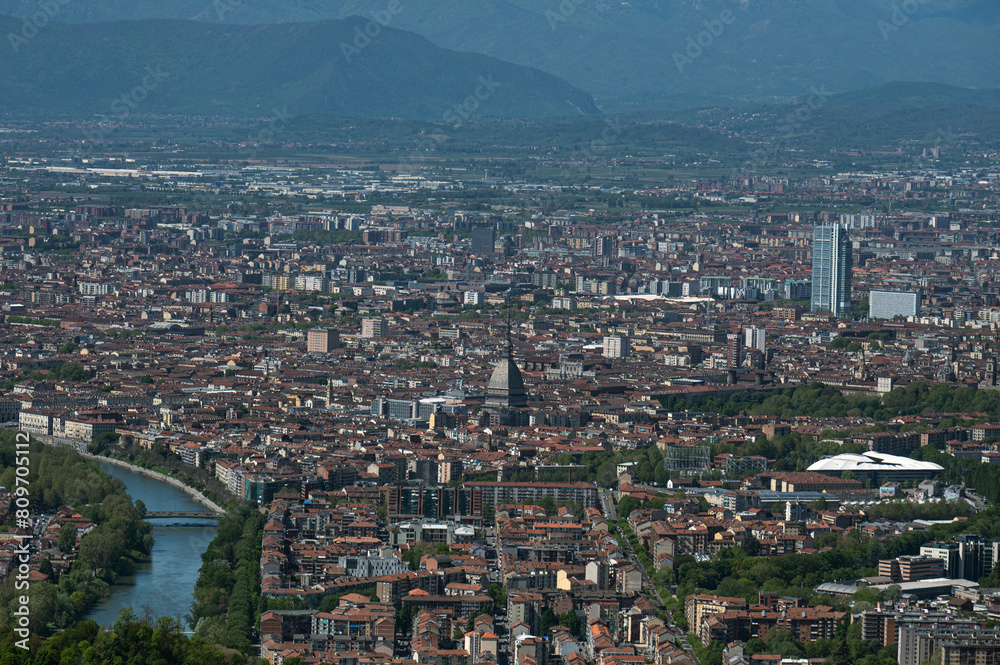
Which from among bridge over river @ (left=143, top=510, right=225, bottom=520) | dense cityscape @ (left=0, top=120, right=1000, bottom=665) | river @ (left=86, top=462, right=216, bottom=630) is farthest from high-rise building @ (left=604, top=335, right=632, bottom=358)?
bridge over river @ (left=143, top=510, right=225, bottom=520)

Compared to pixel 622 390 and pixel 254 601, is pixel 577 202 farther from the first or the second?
pixel 254 601

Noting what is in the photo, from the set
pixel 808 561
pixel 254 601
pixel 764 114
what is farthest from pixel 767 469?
pixel 764 114

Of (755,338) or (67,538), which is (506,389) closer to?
(755,338)

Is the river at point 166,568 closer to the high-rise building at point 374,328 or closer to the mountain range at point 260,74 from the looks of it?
the high-rise building at point 374,328

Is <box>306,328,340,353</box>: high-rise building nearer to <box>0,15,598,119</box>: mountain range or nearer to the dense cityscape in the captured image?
the dense cityscape

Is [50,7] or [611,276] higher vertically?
[50,7]

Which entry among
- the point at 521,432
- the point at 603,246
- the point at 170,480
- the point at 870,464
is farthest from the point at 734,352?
the point at 603,246
